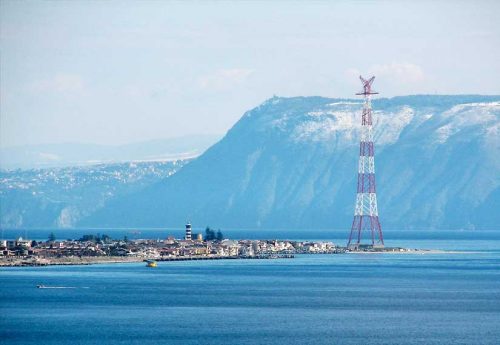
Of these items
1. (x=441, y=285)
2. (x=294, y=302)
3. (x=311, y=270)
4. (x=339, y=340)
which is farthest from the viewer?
(x=311, y=270)

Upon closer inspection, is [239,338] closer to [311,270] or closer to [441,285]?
[441,285]

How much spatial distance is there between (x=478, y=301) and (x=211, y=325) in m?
26.4

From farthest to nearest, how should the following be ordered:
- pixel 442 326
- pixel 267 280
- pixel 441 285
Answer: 1. pixel 267 280
2. pixel 441 285
3. pixel 442 326

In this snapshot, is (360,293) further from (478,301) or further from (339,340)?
(339,340)

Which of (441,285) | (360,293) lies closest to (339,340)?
(360,293)

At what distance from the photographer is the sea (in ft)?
294

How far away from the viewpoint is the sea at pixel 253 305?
89.5m

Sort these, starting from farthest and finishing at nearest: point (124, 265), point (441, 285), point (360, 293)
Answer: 1. point (124, 265)
2. point (441, 285)
3. point (360, 293)

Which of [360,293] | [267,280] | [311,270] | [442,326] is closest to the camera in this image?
[442,326]

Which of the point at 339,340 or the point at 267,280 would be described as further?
the point at 267,280

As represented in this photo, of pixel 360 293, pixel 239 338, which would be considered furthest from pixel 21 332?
pixel 360 293

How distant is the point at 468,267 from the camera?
16375 centimetres

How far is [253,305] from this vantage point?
359ft

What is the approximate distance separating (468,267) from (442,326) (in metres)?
71.0
